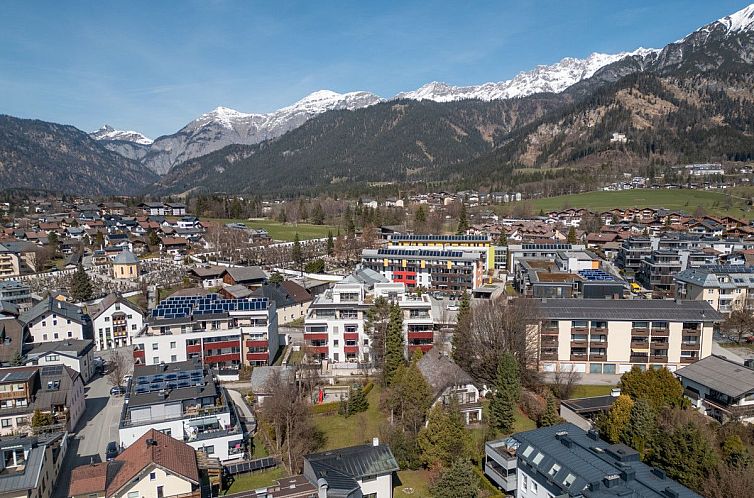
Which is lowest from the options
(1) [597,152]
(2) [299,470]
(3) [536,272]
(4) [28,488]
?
(2) [299,470]

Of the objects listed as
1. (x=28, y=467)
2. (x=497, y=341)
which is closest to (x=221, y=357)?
(x=28, y=467)

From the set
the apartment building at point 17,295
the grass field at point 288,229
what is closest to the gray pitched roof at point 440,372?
the apartment building at point 17,295

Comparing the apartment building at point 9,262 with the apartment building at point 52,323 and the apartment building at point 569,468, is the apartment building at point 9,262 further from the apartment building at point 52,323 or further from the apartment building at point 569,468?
the apartment building at point 569,468

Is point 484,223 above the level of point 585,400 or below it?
above

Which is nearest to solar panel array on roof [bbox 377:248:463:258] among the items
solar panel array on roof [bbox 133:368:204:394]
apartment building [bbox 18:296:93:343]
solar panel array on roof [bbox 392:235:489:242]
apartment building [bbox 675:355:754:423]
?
solar panel array on roof [bbox 392:235:489:242]

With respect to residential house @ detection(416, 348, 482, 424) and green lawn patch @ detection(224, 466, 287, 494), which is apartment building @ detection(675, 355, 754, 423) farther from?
green lawn patch @ detection(224, 466, 287, 494)

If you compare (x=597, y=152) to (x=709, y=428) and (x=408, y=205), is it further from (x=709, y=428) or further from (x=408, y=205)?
(x=709, y=428)

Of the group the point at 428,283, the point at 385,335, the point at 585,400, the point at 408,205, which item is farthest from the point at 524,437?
the point at 408,205
